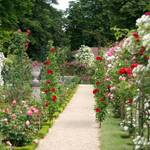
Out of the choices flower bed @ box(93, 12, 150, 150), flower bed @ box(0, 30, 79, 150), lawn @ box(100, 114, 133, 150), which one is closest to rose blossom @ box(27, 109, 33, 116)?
flower bed @ box(0, 30, 79, 150)

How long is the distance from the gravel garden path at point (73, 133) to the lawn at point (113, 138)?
0.18 metres

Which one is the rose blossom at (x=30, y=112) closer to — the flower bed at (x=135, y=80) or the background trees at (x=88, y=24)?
the flower bed at (x=135, y=80)

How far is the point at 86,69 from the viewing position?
48.5 m

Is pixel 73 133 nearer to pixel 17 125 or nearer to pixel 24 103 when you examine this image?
pixel 24 103

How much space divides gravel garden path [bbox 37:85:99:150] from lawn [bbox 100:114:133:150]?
182 millimetres

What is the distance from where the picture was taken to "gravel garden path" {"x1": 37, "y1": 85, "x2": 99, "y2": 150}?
40.2 ft

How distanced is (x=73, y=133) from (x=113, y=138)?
148 cm

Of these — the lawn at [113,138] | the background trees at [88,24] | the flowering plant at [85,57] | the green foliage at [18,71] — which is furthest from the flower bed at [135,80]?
the background trees at [88,24]

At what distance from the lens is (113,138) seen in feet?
43.8

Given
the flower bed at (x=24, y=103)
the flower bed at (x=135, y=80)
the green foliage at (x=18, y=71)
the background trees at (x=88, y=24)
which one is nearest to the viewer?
the flower bed at (x=135, y=80)

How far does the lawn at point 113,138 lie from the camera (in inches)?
474

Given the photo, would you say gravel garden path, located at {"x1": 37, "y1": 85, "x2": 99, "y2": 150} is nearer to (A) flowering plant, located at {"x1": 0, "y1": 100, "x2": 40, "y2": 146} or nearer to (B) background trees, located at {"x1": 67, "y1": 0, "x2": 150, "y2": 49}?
(A) flowering plant, located at {"x1": 0, "y1": 100, "x2": 40, "y2": 146}

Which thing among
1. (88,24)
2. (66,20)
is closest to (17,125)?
(66,20)

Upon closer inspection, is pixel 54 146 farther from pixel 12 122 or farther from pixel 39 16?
pixel 39 16
